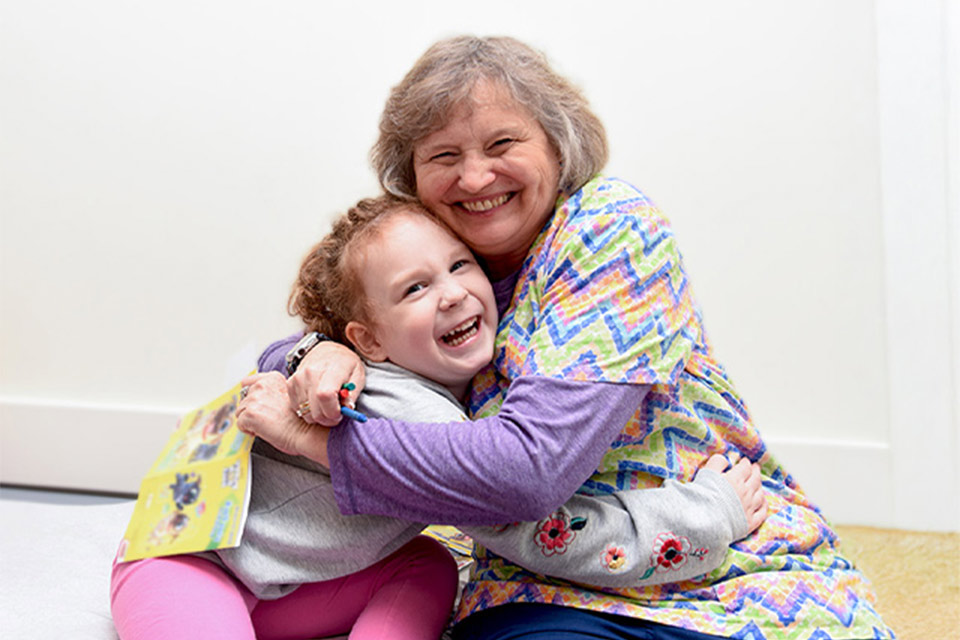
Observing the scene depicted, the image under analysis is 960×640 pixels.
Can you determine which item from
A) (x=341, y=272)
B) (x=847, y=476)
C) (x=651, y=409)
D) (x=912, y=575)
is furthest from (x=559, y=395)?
(x=847, y=476)

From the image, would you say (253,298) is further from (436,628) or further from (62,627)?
(436,628)

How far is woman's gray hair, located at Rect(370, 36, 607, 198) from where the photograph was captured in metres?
1.28

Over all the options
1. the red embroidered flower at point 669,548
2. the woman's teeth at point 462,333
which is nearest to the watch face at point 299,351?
the woman's teeth at point 462,333

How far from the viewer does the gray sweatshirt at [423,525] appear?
1.17 m

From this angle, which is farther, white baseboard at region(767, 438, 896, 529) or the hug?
white baseboard at region(767, 438, 896, 529)

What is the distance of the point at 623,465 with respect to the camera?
125 centimetres

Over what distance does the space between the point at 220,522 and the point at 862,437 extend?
1.81 metres

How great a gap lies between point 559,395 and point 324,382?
0.31m

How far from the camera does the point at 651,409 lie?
1.24 m

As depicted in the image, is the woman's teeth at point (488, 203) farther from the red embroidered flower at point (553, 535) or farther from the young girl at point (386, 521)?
the red embroidered flower at point (553, 535)

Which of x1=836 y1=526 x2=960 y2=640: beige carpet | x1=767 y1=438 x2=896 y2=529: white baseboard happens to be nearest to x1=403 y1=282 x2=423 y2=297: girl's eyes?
x1=836 y1=526 x2=960 y2=640: beige carpet

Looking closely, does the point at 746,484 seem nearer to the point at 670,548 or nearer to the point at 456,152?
the point at 670,548

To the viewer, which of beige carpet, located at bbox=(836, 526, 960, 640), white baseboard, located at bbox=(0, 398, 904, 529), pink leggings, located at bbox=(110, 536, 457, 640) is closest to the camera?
pink leggings, located at bbox=(110, 536, 457, 640)

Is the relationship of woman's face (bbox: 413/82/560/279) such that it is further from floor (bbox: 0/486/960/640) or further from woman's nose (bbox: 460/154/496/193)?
floor (bbox: 0/486/960/640)
